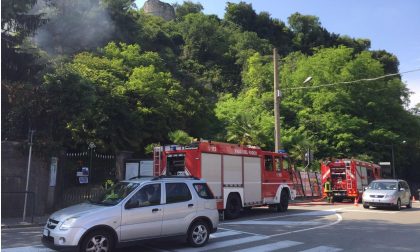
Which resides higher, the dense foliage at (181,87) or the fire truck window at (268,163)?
the dense foliage at (181,87)

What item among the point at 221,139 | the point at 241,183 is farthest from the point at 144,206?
the point at 221,139

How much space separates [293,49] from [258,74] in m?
25.7

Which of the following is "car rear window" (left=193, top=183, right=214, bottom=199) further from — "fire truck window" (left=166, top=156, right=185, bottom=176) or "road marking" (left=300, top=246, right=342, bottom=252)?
"fire truck window" (left=166, top=156, right=185, bottom=176)

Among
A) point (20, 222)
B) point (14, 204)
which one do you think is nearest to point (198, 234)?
point (20, 222)

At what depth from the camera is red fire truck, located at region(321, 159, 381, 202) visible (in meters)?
28.9

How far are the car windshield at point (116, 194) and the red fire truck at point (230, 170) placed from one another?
606 cm

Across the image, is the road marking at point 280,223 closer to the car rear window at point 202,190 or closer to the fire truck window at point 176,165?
the fire truck window at point 176,165

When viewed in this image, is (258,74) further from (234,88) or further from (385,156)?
(385,156)

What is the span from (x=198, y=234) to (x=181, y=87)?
1188 inches

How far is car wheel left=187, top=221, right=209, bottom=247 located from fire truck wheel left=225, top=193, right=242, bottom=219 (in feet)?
A: 20.9

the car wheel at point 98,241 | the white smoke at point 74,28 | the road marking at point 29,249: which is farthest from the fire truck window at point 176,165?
the white smoke at point 74,28

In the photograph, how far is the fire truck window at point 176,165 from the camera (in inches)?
671

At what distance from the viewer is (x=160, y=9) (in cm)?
11069

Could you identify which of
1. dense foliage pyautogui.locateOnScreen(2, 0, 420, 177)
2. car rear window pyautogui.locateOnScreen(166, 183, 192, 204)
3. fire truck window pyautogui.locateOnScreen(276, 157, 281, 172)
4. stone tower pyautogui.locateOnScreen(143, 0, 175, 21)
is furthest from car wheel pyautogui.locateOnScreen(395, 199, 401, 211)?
stone tower pyautogui.locateOnScreen(143, 0, 175, 21)
